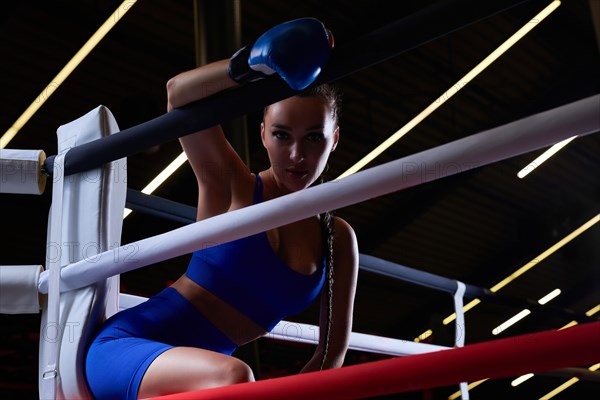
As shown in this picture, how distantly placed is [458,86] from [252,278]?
602cm

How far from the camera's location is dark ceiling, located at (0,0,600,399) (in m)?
4.91

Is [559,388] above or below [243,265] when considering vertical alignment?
above

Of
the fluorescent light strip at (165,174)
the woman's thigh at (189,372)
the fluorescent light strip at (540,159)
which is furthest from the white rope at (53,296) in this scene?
the fluorescent light strip at (540,159)

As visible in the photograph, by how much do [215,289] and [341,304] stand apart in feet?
0.91

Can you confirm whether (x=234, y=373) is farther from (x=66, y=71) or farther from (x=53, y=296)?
(x=66, y=71)

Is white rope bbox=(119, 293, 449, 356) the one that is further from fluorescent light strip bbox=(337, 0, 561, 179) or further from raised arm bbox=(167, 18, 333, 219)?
fluorescent light strip bbox=(337, 0, 561, 179)

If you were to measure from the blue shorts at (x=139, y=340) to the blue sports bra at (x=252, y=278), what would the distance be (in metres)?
0.06

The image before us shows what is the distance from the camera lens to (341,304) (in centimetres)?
135

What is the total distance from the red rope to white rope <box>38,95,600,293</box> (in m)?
0.19

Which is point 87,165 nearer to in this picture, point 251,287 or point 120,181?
point 120,181

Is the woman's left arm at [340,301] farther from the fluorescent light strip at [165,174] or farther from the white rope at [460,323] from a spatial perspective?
the fluorescent light strip at [165,174]

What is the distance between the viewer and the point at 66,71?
502 centimetres

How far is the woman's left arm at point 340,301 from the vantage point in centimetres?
132

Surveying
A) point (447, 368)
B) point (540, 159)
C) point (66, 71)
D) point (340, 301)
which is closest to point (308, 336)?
point (340, 301)
